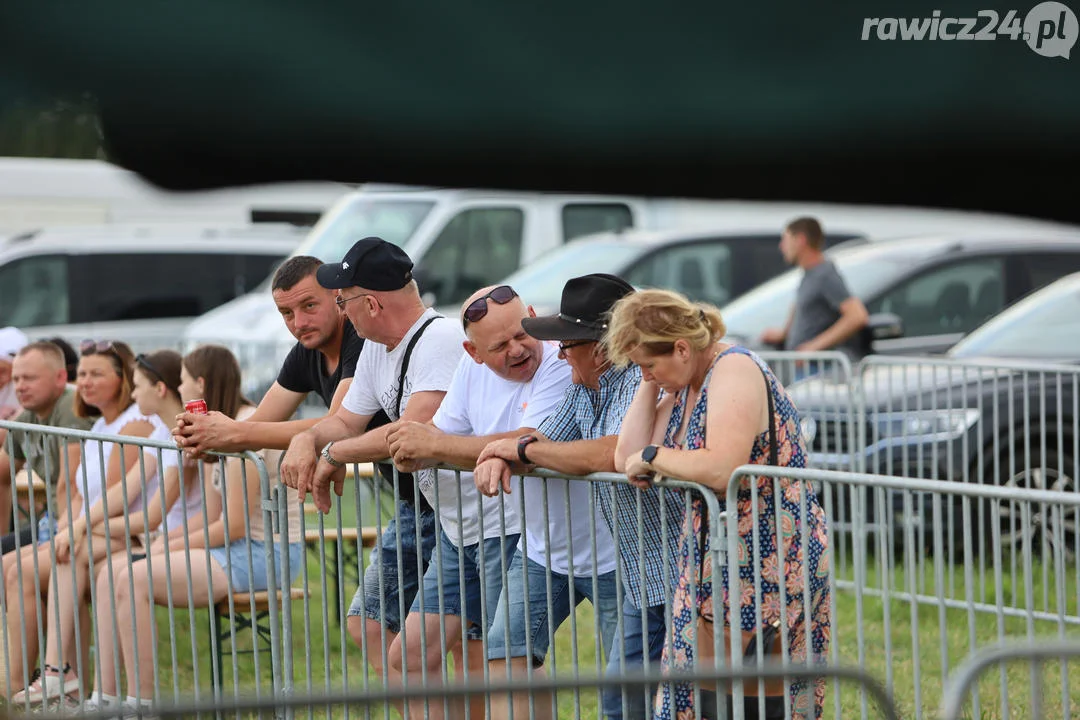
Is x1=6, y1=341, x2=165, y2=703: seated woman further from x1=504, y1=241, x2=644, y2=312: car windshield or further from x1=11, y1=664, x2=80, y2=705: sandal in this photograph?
x1=504, y1=241, x2=644, y2=312: car windshield

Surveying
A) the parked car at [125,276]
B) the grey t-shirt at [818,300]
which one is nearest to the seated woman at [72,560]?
the grey t-shirt at [818,300]

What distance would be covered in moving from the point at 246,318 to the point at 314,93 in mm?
12000

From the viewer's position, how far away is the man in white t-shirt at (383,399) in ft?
15.1

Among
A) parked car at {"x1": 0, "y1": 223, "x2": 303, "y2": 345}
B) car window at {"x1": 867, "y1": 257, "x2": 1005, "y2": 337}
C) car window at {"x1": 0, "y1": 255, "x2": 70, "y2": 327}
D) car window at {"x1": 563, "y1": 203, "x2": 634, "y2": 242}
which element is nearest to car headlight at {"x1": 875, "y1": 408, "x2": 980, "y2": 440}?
car window at {"x1": 867, "y1": 257, "x2": 1005, "y2": 337}

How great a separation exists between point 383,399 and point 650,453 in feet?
4.19

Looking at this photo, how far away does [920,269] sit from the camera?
10.5m

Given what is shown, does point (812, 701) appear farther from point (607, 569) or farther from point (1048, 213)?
point (1048, 213)

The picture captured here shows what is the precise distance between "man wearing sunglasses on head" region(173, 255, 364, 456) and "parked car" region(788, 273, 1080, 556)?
3146mm

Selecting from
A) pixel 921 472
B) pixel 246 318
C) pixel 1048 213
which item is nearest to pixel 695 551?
pixel 1048 213

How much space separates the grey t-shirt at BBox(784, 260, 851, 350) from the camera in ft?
31.9

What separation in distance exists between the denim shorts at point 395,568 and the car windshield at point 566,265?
22.9 feet

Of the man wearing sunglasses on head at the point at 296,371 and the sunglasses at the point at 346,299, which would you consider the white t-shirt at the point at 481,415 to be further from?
the man wearing sunglasses on head at the point at 296,371

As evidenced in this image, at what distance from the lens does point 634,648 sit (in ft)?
13.5

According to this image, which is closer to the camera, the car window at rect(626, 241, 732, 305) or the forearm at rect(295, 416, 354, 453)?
the forearm at rect(295, 416, 354, 453)
